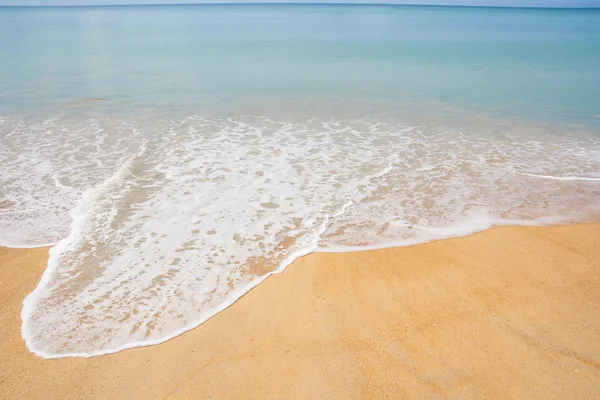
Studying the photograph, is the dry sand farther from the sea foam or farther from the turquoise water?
the turquoise water

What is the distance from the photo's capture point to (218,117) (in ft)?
33.7

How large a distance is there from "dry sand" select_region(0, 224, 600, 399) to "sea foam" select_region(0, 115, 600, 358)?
0.72 ft

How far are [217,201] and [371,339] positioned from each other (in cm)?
304

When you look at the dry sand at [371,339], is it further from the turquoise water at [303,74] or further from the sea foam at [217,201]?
the turquoise water at [303,74]

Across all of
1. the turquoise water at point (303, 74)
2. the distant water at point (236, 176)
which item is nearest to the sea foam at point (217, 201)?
the distant water at point (236, 176)

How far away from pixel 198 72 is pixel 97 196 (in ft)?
38.4

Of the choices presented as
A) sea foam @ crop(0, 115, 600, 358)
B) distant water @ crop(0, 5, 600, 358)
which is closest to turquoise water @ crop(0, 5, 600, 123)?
distant water @ crop(0, 5, 600, 358)

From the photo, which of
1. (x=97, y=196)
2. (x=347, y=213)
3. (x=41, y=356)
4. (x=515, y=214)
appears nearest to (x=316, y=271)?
(x=347, y=213)

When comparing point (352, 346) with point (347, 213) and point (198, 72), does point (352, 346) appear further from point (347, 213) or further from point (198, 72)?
point (198, 72)

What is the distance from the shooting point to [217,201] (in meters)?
5.71

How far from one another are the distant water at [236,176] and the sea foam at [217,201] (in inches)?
1.0

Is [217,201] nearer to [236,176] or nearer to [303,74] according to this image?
[236,176]

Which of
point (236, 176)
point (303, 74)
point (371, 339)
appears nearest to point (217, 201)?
point (236, 176)

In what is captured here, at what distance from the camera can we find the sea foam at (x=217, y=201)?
380cm
